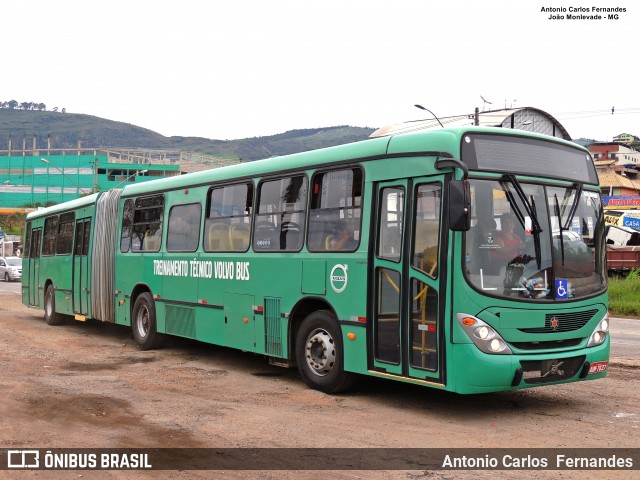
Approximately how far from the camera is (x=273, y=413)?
873 cm

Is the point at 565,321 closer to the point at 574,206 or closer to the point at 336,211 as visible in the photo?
the point at 574,206

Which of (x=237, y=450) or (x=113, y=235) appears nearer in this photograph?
(x=237, y=450)

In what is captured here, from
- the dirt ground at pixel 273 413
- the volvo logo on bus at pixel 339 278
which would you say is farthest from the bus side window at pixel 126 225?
the volvo logo on bus at pixel 339 278

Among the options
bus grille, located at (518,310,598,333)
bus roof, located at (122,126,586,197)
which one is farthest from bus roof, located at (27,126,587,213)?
bus grille, located at (518,310,598,333)

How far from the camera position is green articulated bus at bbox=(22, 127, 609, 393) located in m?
8.18

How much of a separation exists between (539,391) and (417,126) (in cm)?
4686

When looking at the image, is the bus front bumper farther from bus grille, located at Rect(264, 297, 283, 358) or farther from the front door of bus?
bus grille, located at Rect(264, 297, 283, 358)

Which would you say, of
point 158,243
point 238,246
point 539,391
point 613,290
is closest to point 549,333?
point 539,391

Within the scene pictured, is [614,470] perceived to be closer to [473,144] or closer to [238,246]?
[473,144]

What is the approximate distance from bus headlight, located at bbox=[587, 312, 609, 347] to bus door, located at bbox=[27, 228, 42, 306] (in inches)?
655

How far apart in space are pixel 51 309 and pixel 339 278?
13038 mm

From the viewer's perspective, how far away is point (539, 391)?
1012 centimetres

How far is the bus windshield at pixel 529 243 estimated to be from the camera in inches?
325

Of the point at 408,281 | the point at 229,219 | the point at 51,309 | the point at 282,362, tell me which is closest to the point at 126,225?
the point at 229,219
